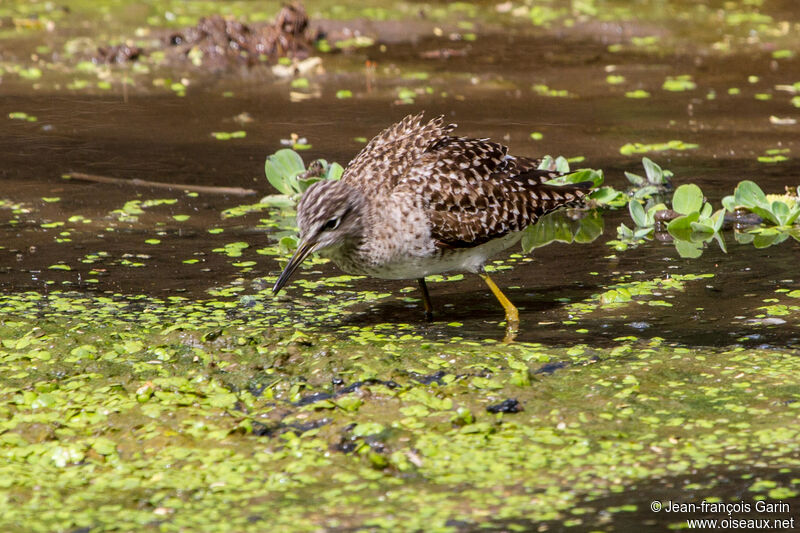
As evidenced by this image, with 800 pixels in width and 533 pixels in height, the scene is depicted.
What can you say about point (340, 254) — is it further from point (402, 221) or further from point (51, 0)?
point (51, 0)

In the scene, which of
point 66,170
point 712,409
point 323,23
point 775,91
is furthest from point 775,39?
point 712,409

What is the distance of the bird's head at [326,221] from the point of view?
6.93 metres

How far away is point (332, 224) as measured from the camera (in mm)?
6973

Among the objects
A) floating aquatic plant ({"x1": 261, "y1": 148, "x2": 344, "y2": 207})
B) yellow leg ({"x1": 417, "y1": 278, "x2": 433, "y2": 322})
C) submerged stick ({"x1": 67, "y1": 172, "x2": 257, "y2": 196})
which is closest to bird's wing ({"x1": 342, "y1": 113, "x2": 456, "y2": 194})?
yellow leg ({"x1": 417, "y1": 278, "x2": 433, "y2": 322})

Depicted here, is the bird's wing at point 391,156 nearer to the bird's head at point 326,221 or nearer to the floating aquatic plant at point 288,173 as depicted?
the bird's head at point 326,221

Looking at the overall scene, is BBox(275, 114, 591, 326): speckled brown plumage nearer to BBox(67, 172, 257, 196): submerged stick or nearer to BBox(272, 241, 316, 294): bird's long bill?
BBox(272, 241, 316, 294): bird's long bill

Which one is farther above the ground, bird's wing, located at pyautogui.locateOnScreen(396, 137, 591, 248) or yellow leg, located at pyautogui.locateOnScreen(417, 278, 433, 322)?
bird's wing, located at pyautogui.locateOnScreen(396, 137, 591, 248)

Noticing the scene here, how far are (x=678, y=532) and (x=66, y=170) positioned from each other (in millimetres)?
7591

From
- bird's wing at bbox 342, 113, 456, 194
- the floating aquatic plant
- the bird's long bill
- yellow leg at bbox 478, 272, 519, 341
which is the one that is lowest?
yellow leg at bbox 478, 272, 519, 341

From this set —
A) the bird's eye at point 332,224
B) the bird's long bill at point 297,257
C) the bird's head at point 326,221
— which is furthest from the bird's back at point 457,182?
the bird's long bill at point 297,257

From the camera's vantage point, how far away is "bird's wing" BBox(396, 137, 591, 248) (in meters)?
7.25

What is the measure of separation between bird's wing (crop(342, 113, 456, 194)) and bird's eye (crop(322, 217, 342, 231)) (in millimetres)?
366

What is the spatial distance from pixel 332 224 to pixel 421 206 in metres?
0.61

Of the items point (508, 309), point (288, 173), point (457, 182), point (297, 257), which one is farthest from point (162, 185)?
point (508, 309)
